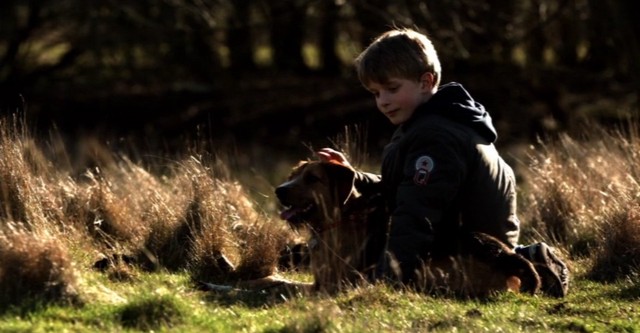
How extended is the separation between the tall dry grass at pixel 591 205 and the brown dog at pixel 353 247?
1.04m

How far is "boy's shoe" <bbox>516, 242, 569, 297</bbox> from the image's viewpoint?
291 inches

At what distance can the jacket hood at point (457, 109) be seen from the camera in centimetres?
727

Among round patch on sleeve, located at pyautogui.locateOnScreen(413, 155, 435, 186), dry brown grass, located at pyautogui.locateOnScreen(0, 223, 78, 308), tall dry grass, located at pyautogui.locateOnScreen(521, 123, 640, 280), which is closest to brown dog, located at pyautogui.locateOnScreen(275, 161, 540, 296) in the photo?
round patch on sleeve, located at pyautogui.locateOnScreen(413, 155, 435, 186)

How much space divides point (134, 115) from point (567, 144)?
898 cm

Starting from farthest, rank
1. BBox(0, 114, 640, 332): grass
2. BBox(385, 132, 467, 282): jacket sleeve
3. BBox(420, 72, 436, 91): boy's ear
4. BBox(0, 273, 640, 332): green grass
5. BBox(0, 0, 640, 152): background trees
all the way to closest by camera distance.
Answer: BBox(0, 0, 640, 152): background trees < BBox(420, 72, 436, 91): boy's ear < BBox(385, 132, 467, 282): jacket sleeve < BBox(0, 114, 640, 332): grass < BBox(0, 273, 640, 332): green grass

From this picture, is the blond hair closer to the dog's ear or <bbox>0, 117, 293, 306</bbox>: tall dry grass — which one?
the dog's ear

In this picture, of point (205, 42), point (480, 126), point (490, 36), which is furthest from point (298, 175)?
point (205, 42)

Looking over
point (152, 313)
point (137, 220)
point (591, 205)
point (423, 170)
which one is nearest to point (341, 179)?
point (423, 170)

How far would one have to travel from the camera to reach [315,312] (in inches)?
236

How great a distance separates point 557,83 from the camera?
17516mm

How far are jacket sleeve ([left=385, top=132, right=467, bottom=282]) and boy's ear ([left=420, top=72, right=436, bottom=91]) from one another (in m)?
0.36

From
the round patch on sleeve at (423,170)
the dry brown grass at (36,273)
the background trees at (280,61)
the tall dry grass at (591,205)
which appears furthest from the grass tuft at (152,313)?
the background trees at (280,61)

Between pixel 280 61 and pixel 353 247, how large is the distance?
498 inches

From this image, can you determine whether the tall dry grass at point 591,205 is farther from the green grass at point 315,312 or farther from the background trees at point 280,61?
the background trees at point 280,61
